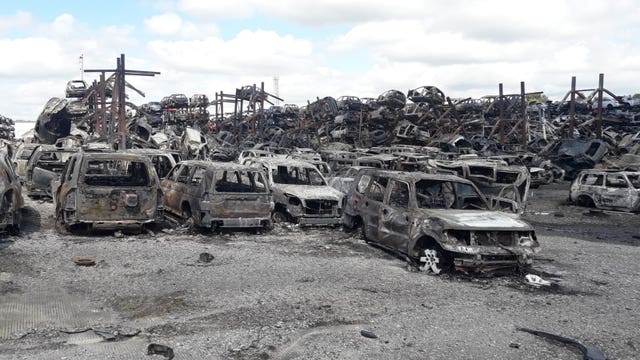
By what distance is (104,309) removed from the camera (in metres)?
5.89

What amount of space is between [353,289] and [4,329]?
3.87 metres

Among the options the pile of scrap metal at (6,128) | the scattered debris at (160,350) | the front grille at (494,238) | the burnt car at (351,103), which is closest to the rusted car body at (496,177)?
the front grille at (494,238)

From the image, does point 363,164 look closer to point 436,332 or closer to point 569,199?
point 569,199

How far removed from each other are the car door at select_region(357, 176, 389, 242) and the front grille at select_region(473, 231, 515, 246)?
198cm

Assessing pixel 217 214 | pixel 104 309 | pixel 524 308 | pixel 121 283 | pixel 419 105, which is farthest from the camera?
pixel 419 105

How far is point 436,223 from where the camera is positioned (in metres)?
7.77

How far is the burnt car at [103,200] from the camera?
9.38 meters

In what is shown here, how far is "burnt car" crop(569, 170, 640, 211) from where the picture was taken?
14.7 m

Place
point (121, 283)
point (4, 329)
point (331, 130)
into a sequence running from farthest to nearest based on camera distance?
1. point (331, 130)
2. point (121, 283)
3. point (4, 329)

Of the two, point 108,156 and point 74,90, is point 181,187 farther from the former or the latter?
point 74,90

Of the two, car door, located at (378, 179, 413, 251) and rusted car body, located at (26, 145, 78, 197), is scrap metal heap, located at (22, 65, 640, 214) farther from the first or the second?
car door, located at (378, 179, 413, 251)

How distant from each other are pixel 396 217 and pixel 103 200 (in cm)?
514

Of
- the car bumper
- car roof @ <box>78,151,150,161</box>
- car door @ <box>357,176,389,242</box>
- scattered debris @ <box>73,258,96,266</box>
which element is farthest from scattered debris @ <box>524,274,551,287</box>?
car roof @ <box>78,151,150,161</box>

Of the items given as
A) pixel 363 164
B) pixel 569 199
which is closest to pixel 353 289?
pixel 363 164
